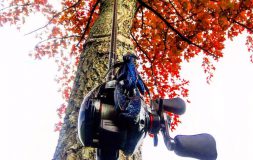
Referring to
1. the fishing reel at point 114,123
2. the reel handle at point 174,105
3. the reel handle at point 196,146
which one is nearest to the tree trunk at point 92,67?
the fishing reel at point 114,123

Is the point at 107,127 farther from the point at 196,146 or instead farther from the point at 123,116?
the point at 196,146

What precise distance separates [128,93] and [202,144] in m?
0.35

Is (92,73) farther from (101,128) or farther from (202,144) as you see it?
(202,144)

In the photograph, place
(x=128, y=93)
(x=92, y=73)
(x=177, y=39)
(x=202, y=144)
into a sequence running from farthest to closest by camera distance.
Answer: (x=177, y=39) < (x=92, y=73) < (x=128, y=93) < (x=202, y=144)

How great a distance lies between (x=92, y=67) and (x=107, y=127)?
56.6 inches

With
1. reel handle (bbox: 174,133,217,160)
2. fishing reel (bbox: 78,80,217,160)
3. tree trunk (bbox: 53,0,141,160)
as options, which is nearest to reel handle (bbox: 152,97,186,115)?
fishing reel (bbox: 78,80,217,160)

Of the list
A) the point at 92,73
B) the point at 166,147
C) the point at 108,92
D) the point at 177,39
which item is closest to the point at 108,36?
the point at 92,73

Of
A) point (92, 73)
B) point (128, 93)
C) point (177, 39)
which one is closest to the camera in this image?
point (128, 93)

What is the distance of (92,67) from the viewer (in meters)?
2.54

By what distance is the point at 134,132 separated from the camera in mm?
1156

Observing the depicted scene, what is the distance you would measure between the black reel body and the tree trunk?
0.73 m

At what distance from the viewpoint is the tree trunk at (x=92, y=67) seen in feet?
6.56

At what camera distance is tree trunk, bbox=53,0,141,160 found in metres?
2.00

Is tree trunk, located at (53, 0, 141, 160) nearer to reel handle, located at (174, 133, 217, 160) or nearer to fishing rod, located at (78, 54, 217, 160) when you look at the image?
fishing rod, located at (78, 54, 217, 160)
